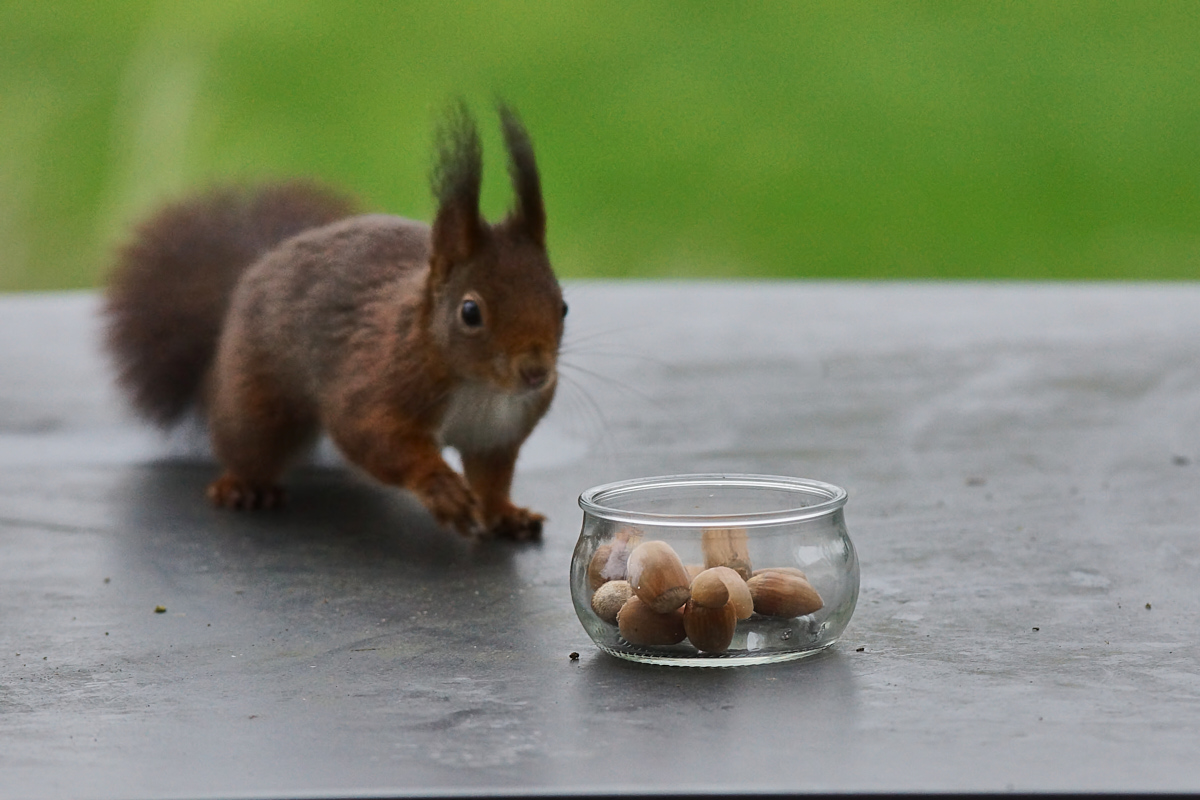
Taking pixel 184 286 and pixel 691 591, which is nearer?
pixel 691 591

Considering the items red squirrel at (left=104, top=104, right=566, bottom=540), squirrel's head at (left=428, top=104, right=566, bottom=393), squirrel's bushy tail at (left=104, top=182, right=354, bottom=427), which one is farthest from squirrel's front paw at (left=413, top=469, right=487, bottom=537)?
squirrel's bushy tail at (left=104, top=182, right=354, bottom=427)

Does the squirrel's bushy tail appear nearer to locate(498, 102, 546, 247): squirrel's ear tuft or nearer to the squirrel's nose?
locate(498, 102, 546, 247): squirrel's ear tuft

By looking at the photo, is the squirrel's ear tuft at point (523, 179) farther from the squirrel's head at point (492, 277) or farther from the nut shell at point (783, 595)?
the nut shell at point (783, 595)

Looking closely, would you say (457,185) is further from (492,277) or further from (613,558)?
(613,558)

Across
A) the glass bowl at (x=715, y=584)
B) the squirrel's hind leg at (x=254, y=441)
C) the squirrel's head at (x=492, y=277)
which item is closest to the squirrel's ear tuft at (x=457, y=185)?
the squirrel's head at (x=492, y=277)

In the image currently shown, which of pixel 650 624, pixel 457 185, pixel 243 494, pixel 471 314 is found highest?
pixel 457 185

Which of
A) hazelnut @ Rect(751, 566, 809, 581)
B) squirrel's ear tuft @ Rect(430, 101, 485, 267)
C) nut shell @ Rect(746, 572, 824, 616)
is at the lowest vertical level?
nut shell @ Rect(746, 572, 824, 616)

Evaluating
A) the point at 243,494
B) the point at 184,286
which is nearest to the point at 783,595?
the point at 243,494
